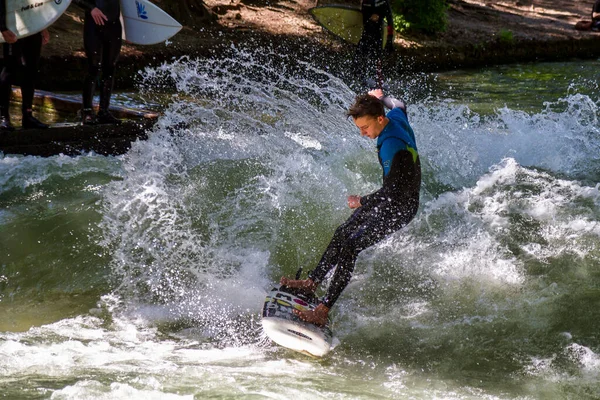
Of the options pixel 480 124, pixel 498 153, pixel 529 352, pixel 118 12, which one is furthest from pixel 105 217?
pixel 480 124

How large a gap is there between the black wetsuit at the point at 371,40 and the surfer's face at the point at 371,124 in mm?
6686

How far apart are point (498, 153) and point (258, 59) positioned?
22.9ft

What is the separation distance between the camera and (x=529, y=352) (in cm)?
488

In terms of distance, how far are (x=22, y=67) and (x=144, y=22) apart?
1.52m

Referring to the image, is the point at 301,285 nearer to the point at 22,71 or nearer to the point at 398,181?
the point at 398,181

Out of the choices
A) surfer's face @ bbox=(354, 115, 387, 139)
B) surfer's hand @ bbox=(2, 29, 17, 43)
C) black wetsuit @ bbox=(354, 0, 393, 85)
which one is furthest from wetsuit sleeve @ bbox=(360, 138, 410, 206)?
black wetsuit @ bbox=(354, 0, 393, 85)

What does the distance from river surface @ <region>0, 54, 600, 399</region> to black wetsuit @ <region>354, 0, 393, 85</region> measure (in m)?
3.16

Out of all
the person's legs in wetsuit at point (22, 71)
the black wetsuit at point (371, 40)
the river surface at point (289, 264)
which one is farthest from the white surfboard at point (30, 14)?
the black wetsuit at point (371, 40)

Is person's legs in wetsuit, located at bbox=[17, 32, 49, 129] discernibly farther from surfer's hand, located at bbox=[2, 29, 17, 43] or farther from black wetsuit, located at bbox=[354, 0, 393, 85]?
black wetsuit, located at bbox=[354, 0, 393, 85]

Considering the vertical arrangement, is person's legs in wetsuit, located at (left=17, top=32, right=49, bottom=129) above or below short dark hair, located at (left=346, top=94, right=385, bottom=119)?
below

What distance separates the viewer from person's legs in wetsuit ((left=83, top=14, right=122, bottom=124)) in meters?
7.46

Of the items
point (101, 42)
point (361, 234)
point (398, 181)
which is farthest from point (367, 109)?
point (101, 42)

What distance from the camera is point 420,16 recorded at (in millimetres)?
16750

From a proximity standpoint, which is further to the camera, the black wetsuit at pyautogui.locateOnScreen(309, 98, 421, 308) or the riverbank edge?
the riverbank edge
